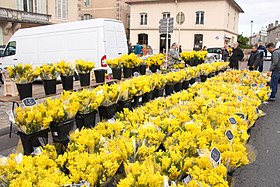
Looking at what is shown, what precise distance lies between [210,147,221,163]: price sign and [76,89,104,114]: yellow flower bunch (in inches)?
71.1

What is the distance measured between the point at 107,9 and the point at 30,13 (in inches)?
Answer: 613

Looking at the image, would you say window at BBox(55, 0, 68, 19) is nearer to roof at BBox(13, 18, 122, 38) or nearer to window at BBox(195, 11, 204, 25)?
roof at BBox(13, 18, 122, 38)

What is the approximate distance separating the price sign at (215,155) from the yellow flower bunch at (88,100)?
71.1 inches

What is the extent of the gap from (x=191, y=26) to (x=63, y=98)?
2871cm

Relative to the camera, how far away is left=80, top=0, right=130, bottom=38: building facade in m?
32.7

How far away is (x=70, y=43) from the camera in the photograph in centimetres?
895

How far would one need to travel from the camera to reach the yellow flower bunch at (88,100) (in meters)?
3.20

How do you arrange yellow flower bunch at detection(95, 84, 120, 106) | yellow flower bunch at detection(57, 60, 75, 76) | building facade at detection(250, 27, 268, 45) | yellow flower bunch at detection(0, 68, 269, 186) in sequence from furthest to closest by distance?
building facade at detection(250, 27, 268, 45)
yellow flower bunch at detection(57, 60, 75, 76)
yellow flower bunch at detection(95, 84, 120, 106)
yellow flower bunch at detection(0, 68, 269, 186)

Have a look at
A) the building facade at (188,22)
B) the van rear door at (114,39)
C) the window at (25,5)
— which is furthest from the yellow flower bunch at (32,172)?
the building facade at (188,22)

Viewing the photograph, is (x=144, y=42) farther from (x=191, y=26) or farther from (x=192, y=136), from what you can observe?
(x=192, y=136)

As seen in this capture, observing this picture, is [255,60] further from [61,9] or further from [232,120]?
[61,9]

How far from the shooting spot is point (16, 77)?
3.93m

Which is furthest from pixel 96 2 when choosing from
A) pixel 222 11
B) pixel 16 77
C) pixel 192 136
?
pixel 192 136

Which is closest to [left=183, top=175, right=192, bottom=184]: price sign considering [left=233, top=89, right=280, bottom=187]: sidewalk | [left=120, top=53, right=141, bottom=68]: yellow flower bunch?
[left=233, top=89, right=280, bottom=187]: sidewalk
